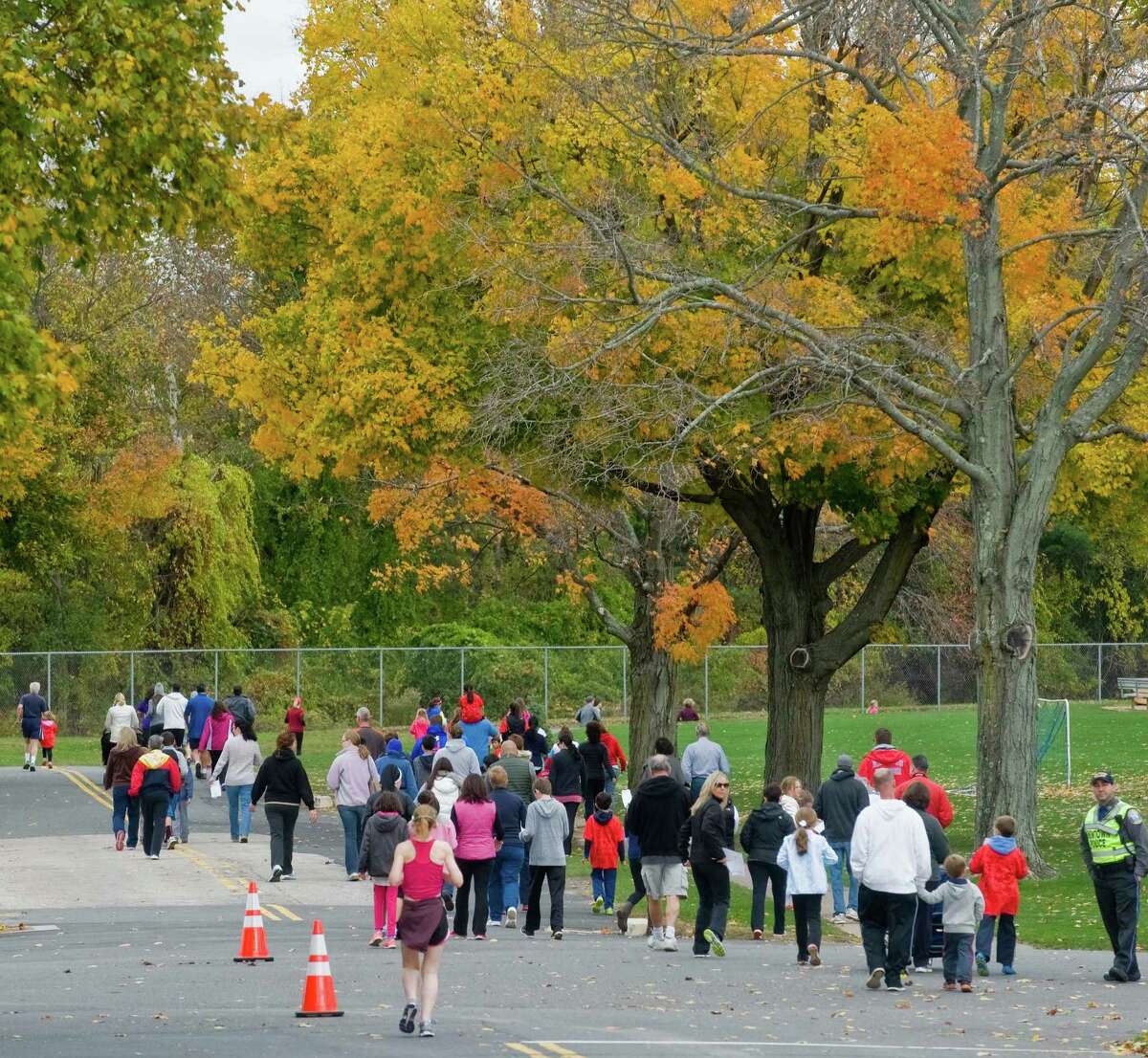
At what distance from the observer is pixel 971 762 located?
44312mm

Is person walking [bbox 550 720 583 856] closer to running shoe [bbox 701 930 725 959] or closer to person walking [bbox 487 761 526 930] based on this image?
person walking [bbox 487 761 526 930]

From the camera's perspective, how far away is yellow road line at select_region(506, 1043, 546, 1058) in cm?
1233

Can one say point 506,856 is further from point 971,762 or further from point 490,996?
point 971,762

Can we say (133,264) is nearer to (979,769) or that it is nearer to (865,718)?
(865,718)

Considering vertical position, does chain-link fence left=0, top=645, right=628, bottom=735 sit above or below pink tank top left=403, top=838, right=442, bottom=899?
above

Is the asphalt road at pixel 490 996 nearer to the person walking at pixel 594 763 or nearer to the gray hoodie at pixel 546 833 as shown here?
the gray hoodie at pixel 546 833

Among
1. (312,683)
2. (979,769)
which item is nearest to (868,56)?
(979,769)

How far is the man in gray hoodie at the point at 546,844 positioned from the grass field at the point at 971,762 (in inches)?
96.8

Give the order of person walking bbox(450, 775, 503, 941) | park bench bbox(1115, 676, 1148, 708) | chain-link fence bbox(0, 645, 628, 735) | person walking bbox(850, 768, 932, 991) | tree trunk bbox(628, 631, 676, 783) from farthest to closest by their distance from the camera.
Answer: park bench bbox(1115, 676, 1148, 708) < chain-link fence bbox(0, 645, 628, 735) < tree trunk bbox(628, 631, 676, 783) < person walking bbox(450, 775, 503, 941) < person walking bbox(850, 768, 932, 991)

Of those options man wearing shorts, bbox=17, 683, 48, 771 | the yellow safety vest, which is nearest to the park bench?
man wearing shorts, bbox=17, 683, 48, 771

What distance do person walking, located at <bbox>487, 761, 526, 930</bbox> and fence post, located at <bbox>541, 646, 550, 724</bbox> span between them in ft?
95.1

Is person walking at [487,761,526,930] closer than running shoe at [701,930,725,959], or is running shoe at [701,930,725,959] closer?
running shoe at [701,930,725,959]

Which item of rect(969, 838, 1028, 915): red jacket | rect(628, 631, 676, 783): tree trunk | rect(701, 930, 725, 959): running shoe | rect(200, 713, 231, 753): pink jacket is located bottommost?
rect(701, 930, 725, 959): running shoe

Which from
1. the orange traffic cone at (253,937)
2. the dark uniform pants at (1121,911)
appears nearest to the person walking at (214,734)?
the orange traffic cone at (253,937)
